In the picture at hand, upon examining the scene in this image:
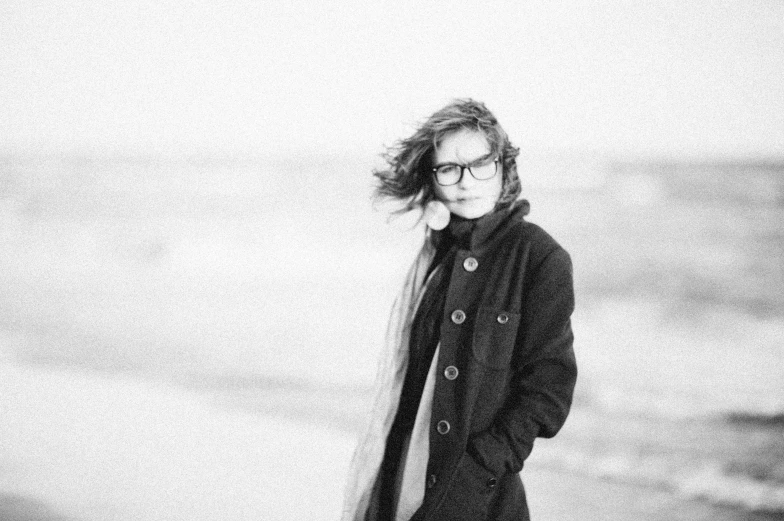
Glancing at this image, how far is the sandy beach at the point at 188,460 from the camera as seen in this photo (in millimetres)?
2016

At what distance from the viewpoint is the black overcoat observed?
1.02 meters

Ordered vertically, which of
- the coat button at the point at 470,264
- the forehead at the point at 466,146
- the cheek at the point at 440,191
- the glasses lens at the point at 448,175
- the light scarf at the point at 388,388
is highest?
the forehead at the point at 466,146

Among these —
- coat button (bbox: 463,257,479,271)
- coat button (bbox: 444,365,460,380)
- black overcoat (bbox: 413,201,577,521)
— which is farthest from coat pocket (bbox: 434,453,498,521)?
coat button (bbox: 463,257,479,271)

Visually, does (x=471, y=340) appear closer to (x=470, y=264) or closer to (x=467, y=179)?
(x=470, y=264)

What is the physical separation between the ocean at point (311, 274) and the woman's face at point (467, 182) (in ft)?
4.36

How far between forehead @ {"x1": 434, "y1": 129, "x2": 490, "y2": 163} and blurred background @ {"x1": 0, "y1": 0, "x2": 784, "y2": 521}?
1111 millimetres

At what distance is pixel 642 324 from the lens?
107 inches

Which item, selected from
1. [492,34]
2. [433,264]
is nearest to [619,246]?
[492,34]

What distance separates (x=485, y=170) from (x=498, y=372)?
0.40m

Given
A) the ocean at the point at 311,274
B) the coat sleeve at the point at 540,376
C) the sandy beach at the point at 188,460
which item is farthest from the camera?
the ocean at the point at 311,274

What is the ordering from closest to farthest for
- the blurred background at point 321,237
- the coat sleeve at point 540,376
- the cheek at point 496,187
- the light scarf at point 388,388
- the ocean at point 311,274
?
the coat sleeve at point 540,376
the cheek at point 496,187
the light scarf at point 388,388
the blurred background at point 321,237
the ocean at point 311,274

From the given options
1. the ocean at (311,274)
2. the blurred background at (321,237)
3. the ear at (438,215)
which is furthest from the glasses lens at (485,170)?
the ocean at (311,274)

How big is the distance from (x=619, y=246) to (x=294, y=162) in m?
1.68

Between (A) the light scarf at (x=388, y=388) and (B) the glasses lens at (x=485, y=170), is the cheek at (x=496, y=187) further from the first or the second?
(A) the light scarf at (x=388, y=388)
